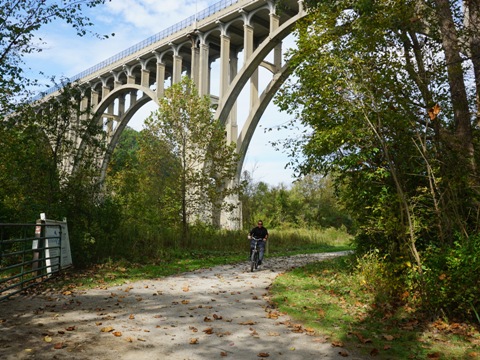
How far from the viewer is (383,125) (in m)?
7.75

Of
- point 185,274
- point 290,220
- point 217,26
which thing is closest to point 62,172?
point 185,274

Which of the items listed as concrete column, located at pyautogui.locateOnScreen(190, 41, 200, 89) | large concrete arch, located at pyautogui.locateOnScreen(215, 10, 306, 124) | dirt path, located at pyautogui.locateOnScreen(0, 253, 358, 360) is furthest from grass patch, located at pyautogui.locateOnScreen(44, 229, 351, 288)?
concrete column, located at pyautogui.locateOnScreen(190, 41, 200, 89)

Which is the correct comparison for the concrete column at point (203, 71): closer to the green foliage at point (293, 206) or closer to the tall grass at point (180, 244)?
the green foliage at point (293, 206)

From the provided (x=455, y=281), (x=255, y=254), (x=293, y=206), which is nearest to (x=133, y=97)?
(x=293, y=206)

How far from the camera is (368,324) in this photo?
5.62 metres

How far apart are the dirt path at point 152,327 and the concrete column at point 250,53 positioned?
61.6 feet

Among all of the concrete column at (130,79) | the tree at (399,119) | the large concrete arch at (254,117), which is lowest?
the tree at (399,119)

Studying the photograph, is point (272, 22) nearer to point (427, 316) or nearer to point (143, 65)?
point (143, 65)

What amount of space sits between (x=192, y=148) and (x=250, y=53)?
1039 cm

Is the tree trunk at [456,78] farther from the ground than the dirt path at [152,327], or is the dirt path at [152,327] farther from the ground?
the tree trunk at [456,78]

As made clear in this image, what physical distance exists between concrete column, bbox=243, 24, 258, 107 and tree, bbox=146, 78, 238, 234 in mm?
8301

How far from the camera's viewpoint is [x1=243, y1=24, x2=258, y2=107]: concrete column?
24.5 meters

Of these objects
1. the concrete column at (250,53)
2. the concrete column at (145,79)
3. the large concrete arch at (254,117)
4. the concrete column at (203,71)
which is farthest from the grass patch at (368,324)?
the concrete column at (145,79)

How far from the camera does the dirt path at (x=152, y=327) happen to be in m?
4.28
